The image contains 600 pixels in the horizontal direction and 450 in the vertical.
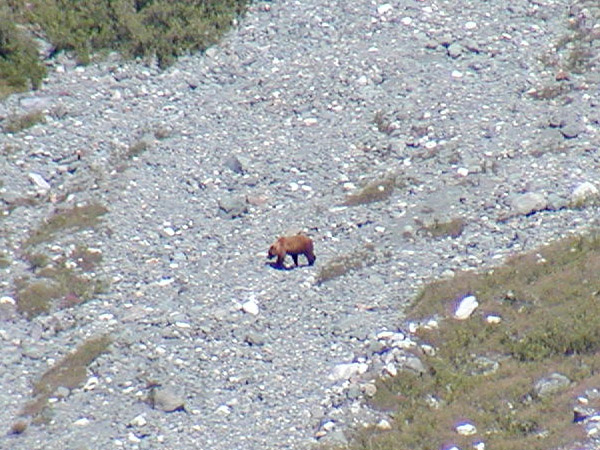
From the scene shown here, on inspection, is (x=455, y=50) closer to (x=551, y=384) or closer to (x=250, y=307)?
(x=250, y=307)

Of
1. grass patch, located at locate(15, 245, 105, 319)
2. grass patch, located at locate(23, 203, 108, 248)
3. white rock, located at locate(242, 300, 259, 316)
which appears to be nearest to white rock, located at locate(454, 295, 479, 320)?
white rock, located at locate(242, 300, 259, 316)

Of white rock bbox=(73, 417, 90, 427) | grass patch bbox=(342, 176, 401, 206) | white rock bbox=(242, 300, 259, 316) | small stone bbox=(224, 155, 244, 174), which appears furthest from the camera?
small stone bbox=(224, 155, 244, 174)

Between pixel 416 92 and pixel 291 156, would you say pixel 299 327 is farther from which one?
pixel 416 92

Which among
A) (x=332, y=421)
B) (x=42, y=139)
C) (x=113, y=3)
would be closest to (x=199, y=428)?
(x=332, y=421)

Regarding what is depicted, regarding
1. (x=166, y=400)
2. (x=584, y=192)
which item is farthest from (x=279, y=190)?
(x=166, y=400)

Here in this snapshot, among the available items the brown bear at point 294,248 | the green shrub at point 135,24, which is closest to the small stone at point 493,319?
the brown bear at point 294,248

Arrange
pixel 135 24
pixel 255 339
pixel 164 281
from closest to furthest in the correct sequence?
pixel 255 339 < pixel 164 281 < pixel 135 24

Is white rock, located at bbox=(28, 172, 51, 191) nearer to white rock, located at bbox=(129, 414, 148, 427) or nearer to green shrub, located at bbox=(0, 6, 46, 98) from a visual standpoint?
green shrub, located at bbox=(0, 6, 46, 98)

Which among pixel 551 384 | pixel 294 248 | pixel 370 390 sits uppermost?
pixel 551 384
